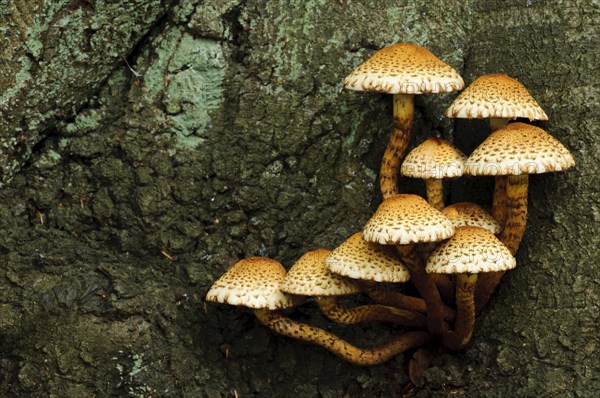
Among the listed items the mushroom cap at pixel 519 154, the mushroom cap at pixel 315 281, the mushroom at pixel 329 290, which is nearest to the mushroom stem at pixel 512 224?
the mushroom cap at pixel 519 154

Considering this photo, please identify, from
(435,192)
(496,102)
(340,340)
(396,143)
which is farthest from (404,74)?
(340,340)

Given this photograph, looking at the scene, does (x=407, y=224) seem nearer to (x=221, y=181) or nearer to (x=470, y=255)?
(x=470, y=255)

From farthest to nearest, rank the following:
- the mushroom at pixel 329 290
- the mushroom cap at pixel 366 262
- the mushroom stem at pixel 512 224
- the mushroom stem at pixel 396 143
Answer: the mushroom stem at pixel 396 143
the mushroom stem at pixel 512 224
the mushroom at pixel 329 290
the mushroom cap at pixel 366 262

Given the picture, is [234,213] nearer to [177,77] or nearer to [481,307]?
[177,77]

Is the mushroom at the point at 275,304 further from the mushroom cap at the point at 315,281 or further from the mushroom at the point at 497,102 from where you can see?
the mushroom at the point at 497,102

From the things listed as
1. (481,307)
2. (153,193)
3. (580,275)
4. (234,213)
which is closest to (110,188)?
(153,193)
